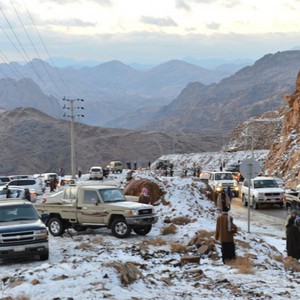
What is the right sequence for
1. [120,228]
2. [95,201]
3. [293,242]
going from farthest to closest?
[95,201], [120,228], [293,242]

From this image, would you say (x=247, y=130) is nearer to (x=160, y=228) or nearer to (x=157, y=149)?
(x=157, y=149)

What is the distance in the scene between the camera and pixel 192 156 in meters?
116

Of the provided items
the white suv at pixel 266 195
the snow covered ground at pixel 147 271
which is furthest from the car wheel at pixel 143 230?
the white suv at pixel 266 195

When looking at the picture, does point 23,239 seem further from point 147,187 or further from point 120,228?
point 147,187

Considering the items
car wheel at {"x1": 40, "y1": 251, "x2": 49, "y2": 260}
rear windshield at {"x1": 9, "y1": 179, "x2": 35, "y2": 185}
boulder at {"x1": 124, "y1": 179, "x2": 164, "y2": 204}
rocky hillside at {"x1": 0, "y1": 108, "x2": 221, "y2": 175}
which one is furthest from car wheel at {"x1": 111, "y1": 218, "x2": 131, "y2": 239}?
rocky hillside at {"x1": 0, "y1": 108, "x2": 221, "y2": 175}

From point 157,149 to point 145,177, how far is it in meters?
136

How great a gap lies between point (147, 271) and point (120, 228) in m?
6.22

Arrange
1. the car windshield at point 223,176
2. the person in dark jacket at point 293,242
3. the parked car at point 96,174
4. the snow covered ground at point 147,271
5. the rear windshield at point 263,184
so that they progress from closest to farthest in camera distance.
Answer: the snow covered ground at point 147,271, the person in dark jacket at point 293,242, the rear windshield at point 263,184, the car windshield at point 223,176, the parked car at point 96,174

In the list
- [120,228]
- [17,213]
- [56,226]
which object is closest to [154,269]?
[17,213]

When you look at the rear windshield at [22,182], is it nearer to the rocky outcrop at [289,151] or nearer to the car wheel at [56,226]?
the rocky outcrop at [289,151]

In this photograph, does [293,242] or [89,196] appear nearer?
[293,242]

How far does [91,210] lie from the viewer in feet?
68.3

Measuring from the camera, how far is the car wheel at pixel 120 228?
20094 mm

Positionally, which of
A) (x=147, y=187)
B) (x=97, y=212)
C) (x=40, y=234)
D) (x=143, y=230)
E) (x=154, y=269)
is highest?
(x=147, y=187)
